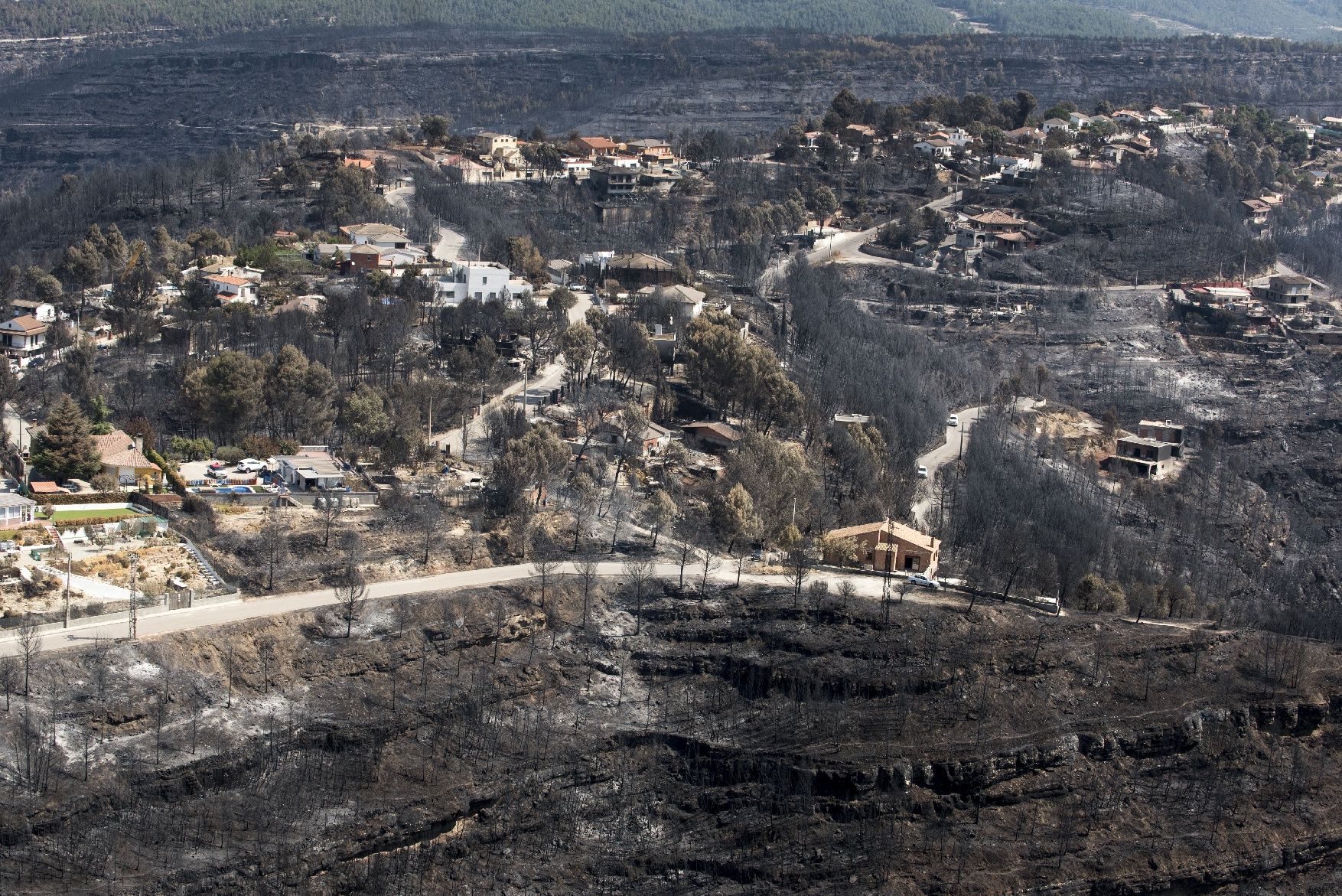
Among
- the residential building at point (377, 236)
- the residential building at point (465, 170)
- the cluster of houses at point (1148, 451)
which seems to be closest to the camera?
the cluster of houses at point (1148, 451)

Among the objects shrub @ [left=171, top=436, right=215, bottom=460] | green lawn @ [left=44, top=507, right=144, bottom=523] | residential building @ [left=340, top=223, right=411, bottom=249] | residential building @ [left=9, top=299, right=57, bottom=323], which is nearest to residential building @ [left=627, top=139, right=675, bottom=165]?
residential building @ [left=340, top=223, right=411, bottom=249]

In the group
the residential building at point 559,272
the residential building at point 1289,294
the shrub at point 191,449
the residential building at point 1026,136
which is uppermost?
the residential building at point 1026,136


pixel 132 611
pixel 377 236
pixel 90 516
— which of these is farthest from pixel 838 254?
pixel 132 611

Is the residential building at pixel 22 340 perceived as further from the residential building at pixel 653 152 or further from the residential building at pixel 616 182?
the residential building at pixel 653 152

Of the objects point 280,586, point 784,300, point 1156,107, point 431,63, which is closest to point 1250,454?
point 784,300

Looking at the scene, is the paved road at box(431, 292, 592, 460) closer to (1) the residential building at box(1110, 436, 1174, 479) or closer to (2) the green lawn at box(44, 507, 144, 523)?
(2) the green lawn at box(44, 507, 144, 523)

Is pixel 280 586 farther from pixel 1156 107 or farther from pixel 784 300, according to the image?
pixel 1156 107

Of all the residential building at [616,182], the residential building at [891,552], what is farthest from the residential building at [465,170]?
the residential building at [891,552]
